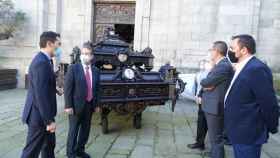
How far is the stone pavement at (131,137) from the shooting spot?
16.7 feet

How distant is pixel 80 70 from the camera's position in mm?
4559

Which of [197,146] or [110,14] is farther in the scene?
[110,14]

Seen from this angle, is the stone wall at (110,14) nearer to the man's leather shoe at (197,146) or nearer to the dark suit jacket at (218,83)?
the man's leather shoe at (197,146)

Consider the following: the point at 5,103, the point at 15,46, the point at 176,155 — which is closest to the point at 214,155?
the point at 176,155

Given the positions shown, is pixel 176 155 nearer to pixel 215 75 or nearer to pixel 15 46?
Answer: pixel 215 75

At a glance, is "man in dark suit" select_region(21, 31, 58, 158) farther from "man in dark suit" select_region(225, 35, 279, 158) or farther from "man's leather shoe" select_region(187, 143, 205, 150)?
"man's leather shoe" select_region(187, 143, 205, 150)

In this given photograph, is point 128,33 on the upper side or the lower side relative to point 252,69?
upper

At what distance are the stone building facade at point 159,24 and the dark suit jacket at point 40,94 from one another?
838 centimetres

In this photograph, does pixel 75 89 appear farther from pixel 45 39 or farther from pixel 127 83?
pixel 127 83

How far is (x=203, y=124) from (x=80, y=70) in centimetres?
234

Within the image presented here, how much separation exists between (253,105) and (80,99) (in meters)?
2.36

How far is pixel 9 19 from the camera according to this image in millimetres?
11773

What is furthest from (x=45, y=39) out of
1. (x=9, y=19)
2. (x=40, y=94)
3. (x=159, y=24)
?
(x=9, y=19)

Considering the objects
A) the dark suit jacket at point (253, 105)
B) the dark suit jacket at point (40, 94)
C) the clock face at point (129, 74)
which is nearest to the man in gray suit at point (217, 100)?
the dark suit jacket at point (253, 105)
